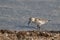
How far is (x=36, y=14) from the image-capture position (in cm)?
1853

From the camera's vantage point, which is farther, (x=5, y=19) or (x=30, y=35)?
(x=5, y=19)

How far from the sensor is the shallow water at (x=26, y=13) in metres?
15.4

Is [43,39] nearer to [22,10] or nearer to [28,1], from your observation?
[22,10]

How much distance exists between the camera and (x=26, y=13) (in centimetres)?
1855

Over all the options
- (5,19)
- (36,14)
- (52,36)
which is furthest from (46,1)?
(52,36)

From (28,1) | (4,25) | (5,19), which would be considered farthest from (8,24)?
(28,1)

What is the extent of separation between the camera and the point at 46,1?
22594 millimetres

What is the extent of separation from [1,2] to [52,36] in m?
11.8

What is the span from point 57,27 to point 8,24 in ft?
7.81

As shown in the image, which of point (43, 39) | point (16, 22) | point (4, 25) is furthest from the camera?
point (16, 22)

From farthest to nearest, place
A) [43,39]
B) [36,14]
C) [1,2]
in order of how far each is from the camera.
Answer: [1,2] → [36,14] → [43,39]

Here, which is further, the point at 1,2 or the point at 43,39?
the point at 1,2

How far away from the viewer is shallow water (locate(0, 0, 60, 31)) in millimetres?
15398

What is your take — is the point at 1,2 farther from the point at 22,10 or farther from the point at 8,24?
the point at 8,24
